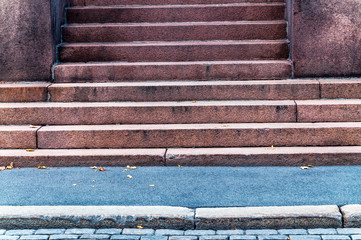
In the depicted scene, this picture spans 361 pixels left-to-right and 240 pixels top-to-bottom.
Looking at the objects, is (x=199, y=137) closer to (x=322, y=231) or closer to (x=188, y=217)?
(x=188, y=217)

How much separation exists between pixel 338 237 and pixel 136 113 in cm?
331

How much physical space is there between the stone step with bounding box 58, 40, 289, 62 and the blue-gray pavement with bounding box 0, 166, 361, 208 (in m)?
2.23

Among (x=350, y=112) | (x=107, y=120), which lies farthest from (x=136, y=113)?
(x=350, y=112)

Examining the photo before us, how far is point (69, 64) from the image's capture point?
770 cm

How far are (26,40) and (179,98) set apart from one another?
244cm

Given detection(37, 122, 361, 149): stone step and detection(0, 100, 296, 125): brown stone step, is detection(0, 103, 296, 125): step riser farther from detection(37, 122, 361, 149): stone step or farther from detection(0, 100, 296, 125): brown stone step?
detection(37, 122, 361, 149): stone step

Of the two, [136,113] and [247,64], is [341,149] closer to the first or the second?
[247,64]

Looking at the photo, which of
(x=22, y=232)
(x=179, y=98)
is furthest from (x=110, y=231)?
(x=179, y=98)

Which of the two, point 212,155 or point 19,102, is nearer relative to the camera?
point 212,155

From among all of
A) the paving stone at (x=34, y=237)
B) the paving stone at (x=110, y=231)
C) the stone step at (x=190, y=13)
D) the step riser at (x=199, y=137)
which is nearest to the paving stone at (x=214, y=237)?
the paving stone at (x=110, y=231)

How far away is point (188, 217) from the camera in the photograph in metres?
4.59

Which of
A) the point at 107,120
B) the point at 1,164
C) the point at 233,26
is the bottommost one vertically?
the point at 1,164

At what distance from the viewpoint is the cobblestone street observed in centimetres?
436

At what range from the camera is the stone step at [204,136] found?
6.46 meters
